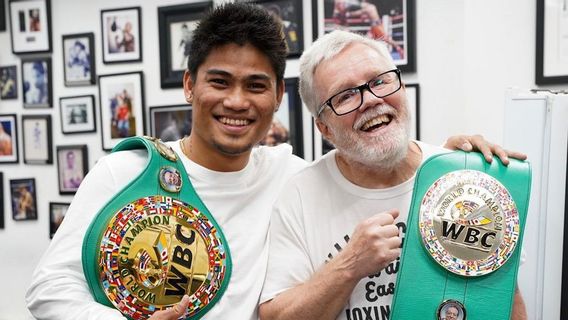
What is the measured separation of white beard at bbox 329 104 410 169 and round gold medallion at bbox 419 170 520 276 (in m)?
0.14

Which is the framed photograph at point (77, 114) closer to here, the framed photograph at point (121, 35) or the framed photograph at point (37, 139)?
the framed photograph at point (37, 139)

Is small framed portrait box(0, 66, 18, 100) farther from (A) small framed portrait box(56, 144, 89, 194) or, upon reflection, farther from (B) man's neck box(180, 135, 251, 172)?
(B) man's neck box(180, 135, 251, 172)

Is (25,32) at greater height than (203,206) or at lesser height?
greater

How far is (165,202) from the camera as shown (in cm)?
124

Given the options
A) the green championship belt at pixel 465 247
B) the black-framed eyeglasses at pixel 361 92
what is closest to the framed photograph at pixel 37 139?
the black-framed eyeglasses at pixel 361 92

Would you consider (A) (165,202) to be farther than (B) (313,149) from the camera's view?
No

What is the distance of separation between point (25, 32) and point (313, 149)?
1826 mm

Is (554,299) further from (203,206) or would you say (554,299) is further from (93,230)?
(93,230)

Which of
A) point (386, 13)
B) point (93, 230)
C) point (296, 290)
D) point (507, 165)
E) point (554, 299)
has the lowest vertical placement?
point (554, 299)

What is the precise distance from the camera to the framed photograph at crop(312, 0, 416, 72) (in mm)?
2150

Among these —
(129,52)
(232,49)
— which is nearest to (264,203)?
(232,49)

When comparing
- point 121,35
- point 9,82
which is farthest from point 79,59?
point 9,82

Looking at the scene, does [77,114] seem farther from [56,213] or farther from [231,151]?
[231,151]

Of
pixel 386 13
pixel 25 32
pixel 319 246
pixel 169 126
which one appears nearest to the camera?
pixel 319 246
